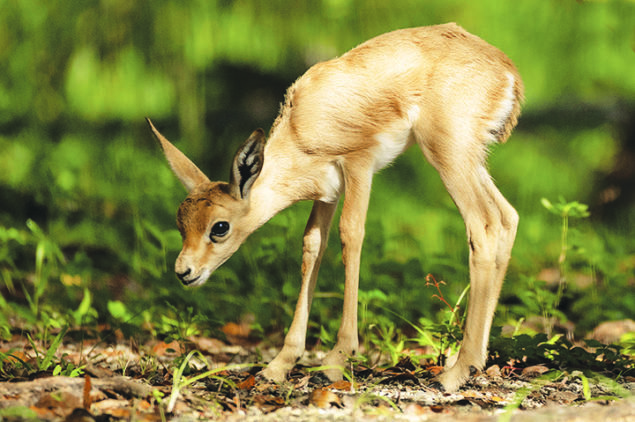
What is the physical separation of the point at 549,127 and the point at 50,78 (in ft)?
Answer: 19.7

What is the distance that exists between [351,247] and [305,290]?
42cm

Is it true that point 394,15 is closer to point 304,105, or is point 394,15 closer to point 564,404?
point 304,105

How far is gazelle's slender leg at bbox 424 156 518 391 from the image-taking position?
4070 millimetres

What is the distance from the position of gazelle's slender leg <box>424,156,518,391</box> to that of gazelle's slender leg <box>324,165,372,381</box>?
0.49m

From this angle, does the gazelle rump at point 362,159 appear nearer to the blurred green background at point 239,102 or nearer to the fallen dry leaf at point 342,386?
the fallen dry leaf at point 342,386

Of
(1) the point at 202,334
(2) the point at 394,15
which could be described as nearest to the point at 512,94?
(1) the point at 202,334

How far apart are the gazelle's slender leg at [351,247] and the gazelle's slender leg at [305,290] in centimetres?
22

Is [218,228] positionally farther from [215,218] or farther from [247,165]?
[247,165]

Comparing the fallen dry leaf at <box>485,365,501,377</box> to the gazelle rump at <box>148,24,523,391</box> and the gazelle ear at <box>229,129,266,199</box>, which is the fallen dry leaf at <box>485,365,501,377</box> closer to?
the gazelle rump at <box>148,24,523,391</box>

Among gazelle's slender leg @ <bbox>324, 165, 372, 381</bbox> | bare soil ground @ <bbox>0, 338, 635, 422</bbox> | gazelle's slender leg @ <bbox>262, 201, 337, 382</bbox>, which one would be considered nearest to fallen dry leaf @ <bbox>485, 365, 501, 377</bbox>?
bare soil ground @ <bbox>0, 338, 635, 422</bbox>

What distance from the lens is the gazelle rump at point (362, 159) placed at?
4.12 meters

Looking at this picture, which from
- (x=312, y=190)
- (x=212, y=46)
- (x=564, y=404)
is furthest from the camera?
(x=212, y=46)

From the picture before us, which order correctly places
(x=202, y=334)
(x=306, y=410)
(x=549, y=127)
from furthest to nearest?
1. (x=549, y=127)
2. (x=202, y=334)
3. (x=306, y=410)

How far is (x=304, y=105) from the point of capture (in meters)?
4.37
